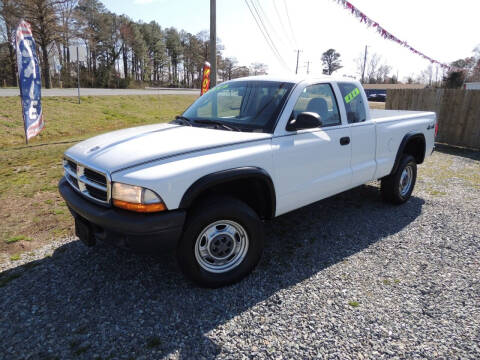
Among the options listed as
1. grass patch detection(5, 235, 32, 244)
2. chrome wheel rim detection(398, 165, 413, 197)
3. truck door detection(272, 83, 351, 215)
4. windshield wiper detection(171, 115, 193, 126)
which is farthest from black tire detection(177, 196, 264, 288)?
chrome wheel rim detection(398, 165, 413, 197)

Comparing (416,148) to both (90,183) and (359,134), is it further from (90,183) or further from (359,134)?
(90,183)

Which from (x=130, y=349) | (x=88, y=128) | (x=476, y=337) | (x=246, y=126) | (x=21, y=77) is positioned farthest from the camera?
(x=88, y=128)

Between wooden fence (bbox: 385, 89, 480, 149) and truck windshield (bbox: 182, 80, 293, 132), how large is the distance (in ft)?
31.8

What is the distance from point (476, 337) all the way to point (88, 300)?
305 cm

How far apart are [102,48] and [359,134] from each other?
57.1 m

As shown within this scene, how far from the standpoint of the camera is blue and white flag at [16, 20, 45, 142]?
8.09 metres

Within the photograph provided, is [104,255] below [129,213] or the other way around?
below

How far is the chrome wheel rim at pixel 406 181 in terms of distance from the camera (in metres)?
5.09

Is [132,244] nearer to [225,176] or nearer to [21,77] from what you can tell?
[225,176]

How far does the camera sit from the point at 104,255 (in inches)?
137

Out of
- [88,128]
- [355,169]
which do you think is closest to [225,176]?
[355,169]

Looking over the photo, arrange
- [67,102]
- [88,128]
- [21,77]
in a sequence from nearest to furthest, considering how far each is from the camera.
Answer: [21,77], [88,128], [67,102]

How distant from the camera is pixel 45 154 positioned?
7.84 meters

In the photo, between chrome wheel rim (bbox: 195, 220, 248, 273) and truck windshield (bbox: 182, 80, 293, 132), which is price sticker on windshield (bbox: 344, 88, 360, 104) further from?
chrome wheel rim (bbox: 195, 220, 248, 273)
